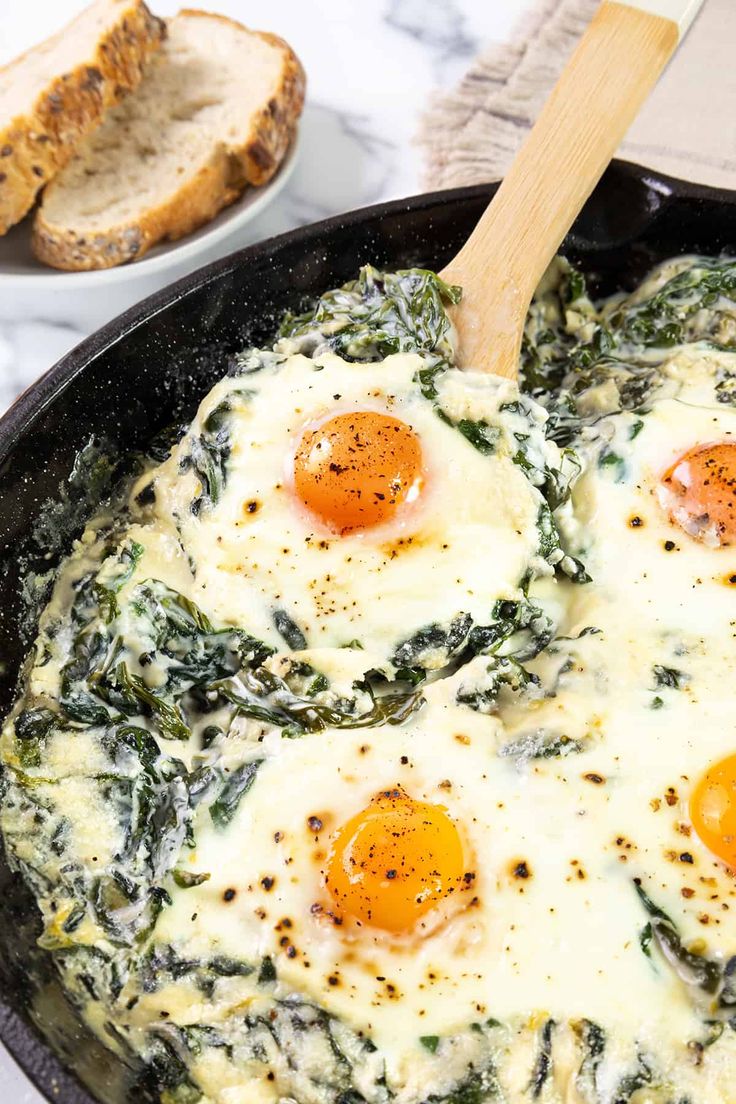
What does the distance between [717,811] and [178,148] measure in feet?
11.6

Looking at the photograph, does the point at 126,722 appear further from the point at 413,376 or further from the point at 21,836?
the point at 413,376

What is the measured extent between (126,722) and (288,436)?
0.93 m

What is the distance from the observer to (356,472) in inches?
120

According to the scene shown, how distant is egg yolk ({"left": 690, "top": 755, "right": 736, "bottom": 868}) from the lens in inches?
102

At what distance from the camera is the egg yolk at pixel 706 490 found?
3.11m

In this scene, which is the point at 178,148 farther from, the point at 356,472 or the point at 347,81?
the point at 356,472

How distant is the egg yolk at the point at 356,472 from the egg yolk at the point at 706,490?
2.41 ft

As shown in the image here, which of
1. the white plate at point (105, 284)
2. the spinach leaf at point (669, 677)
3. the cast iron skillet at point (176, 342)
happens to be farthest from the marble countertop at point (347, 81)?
the spinach leaf at point (669, 677)

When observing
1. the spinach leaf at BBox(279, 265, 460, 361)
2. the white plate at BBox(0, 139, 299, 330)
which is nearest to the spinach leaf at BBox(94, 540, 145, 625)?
the spinach leaf at BBox(279, 265, 460, 361)

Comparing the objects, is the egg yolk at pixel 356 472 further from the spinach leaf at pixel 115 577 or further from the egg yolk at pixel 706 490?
the egg yolk at pixel 706 490

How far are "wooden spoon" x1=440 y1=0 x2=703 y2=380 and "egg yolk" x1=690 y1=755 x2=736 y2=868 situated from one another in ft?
4.92

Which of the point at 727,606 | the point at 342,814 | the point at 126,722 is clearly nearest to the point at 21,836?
the point at 126,722

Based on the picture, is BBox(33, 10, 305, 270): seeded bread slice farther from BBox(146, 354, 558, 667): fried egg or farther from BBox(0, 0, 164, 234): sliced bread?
BBox(146, 354, 558, 667): fried egg

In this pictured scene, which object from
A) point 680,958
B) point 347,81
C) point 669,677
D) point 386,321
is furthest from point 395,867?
point 347,81
